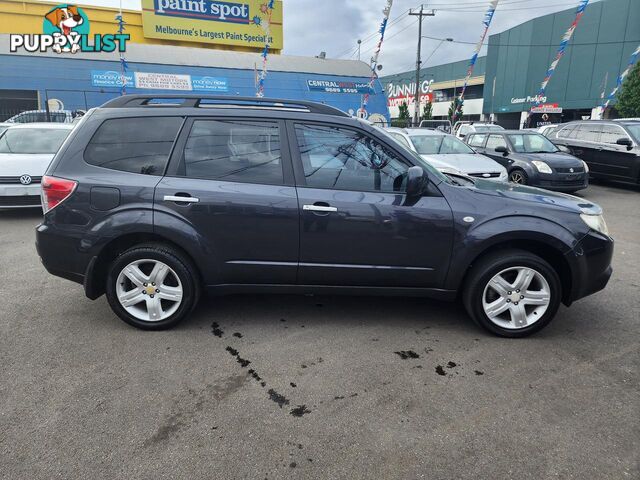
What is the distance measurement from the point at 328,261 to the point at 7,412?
230 cm

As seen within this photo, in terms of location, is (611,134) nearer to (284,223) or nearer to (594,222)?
(594,222)

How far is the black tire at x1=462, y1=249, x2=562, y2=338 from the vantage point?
141 inches

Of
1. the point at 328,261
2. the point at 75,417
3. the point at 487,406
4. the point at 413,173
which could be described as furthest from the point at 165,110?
the point at 487,406

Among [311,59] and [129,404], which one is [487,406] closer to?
[129,404]

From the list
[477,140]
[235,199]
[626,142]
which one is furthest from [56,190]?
[626,142]

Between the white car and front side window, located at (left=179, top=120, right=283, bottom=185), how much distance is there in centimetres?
567

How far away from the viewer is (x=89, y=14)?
33781 millimetres

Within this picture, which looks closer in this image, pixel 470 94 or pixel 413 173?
pixel 413 173

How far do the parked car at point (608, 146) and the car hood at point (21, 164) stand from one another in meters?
12.8

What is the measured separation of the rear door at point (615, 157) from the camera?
1130cm

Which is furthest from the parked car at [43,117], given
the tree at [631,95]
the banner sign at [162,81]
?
the tree at [631,95]

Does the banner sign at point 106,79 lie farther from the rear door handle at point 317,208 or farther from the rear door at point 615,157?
the rear door handle at point 317,208

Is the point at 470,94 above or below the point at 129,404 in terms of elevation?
above

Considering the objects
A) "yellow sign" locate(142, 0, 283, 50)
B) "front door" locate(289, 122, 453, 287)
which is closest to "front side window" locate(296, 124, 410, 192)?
"front door" locate(289, 122, 453, 287)
